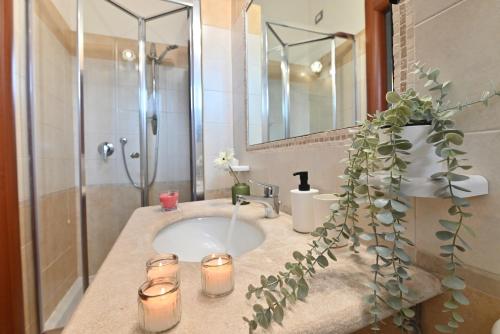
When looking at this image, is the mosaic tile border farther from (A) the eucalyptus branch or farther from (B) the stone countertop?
(B) the stone countertop

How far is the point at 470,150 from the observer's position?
34 centimetres

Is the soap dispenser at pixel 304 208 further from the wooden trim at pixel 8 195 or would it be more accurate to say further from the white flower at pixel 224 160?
the wooden trim at pixel 8 195

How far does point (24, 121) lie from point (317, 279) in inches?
55.4

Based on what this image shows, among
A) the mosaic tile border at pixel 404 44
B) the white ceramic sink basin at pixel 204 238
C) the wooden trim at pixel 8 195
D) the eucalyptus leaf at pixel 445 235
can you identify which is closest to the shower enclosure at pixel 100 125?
the wooden trim at pixel 8 195

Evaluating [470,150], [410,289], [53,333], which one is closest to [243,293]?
[410,289]

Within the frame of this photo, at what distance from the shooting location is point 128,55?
1.50 metres

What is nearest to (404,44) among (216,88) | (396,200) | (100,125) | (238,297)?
(396,200)

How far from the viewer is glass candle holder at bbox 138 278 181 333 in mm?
267

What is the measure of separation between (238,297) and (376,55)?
1.97 ft

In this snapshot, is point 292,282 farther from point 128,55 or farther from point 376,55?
point 128,55

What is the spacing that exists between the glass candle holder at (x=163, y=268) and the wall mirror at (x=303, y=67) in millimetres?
536

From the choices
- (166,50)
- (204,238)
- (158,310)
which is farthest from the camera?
(166,50)

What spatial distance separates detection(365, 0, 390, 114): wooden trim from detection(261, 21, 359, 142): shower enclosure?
5cm

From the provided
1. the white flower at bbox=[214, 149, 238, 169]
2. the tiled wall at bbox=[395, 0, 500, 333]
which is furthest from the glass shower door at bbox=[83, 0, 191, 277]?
the tiled wall at bbox=[395, 0, 500, 333]
